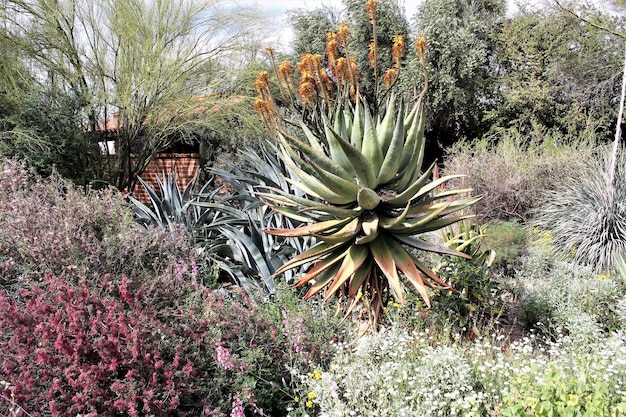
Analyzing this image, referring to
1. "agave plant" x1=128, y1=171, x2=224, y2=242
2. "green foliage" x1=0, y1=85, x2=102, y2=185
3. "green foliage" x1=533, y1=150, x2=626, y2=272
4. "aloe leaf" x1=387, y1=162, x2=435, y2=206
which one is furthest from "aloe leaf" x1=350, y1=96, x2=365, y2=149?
"green foliage" x1=0, y1=85, x2=102, y2=185

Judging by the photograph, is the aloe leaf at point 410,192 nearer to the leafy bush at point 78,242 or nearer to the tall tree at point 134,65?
the leafy bush at point 78,242

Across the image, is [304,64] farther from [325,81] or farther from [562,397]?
[562,397]

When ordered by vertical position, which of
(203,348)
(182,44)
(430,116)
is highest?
(182,44)

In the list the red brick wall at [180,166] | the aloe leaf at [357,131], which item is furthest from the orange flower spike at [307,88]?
the red brick wall at [180,166]

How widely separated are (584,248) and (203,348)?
19.4 ft

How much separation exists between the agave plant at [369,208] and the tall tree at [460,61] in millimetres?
12559

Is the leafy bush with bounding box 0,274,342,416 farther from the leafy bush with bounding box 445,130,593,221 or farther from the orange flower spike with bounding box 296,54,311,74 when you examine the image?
the leafy bush with bounding box 445,130,593,221

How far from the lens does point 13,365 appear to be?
2.62m

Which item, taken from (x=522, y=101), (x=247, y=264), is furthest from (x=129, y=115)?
(x=522, y=101)

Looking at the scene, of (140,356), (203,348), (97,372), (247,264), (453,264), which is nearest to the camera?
(97,372)

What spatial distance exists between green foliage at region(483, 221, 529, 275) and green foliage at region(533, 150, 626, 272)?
0.45 metres

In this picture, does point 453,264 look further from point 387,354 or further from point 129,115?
point 129,115

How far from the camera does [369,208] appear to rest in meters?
3.26

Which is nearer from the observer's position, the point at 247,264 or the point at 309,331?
the point at 309,331
